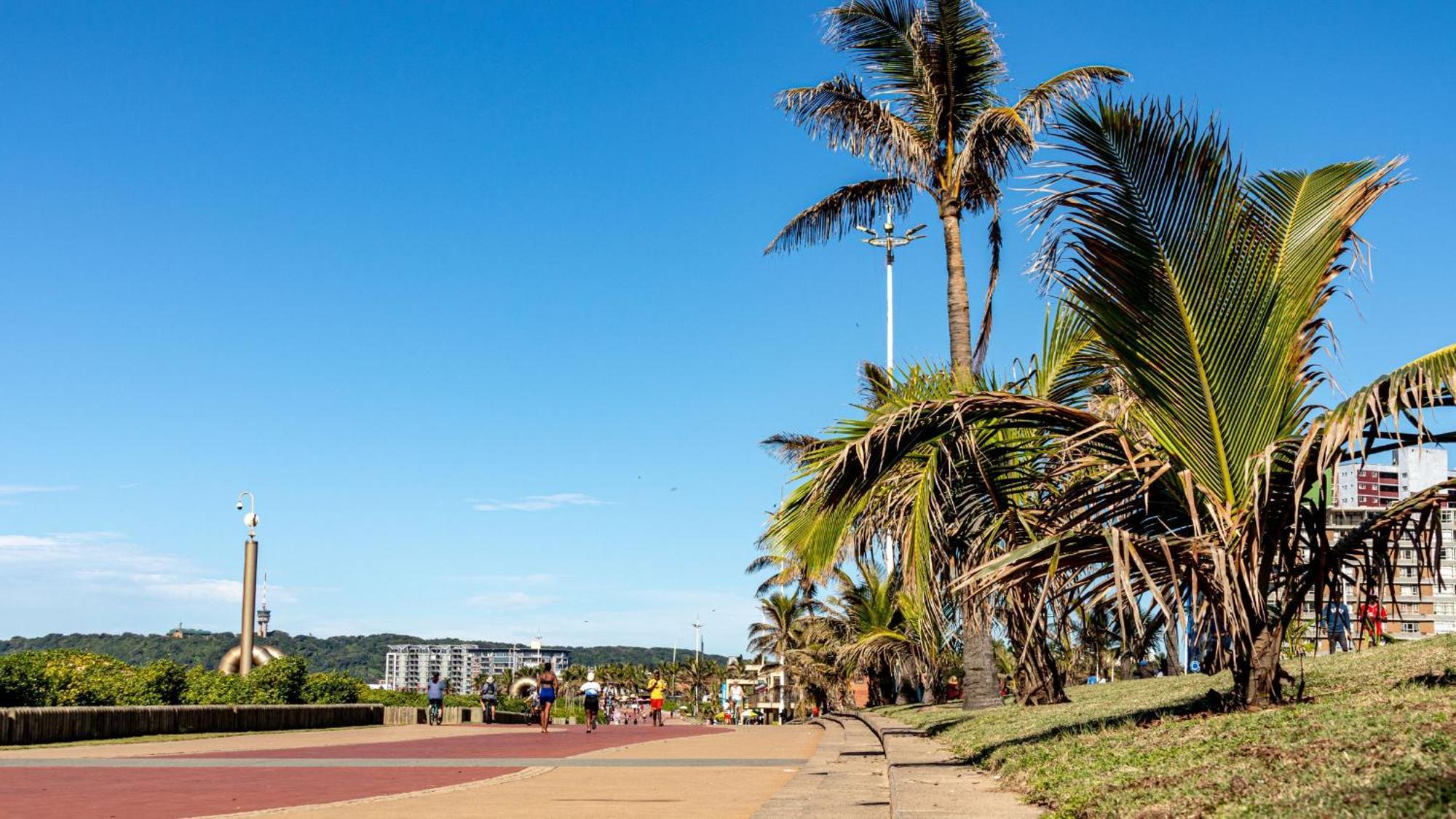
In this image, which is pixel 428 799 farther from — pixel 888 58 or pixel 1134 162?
pixel 888 58

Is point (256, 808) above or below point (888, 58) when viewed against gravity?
below

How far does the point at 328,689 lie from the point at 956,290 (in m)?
20.6

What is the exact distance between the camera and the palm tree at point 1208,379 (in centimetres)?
801

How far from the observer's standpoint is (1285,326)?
8.25 m

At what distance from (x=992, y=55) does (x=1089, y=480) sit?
10.8 meters

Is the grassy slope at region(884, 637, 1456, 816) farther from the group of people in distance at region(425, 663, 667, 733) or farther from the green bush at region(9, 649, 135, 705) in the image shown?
the green bush at region(9, 649, 135, 705)

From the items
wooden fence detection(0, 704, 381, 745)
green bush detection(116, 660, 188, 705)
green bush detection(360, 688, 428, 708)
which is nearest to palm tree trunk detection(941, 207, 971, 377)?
wooden fence detection(0, 704, 381, 745)

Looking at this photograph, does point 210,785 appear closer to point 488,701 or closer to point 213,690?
point 213,690

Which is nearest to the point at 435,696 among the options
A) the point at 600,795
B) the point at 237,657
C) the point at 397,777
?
the point at 237,657

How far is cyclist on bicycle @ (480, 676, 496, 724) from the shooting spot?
3309 centimetres

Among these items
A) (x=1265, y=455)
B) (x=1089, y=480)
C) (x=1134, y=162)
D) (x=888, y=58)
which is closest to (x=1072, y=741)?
(x=1089, y=480)

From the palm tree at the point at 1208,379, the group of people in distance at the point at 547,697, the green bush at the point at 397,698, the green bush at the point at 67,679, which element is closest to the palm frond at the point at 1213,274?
the palm tree at the point at 1208,379

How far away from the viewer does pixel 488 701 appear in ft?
111

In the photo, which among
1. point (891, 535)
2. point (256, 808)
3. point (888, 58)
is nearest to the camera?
point (256, 808)
